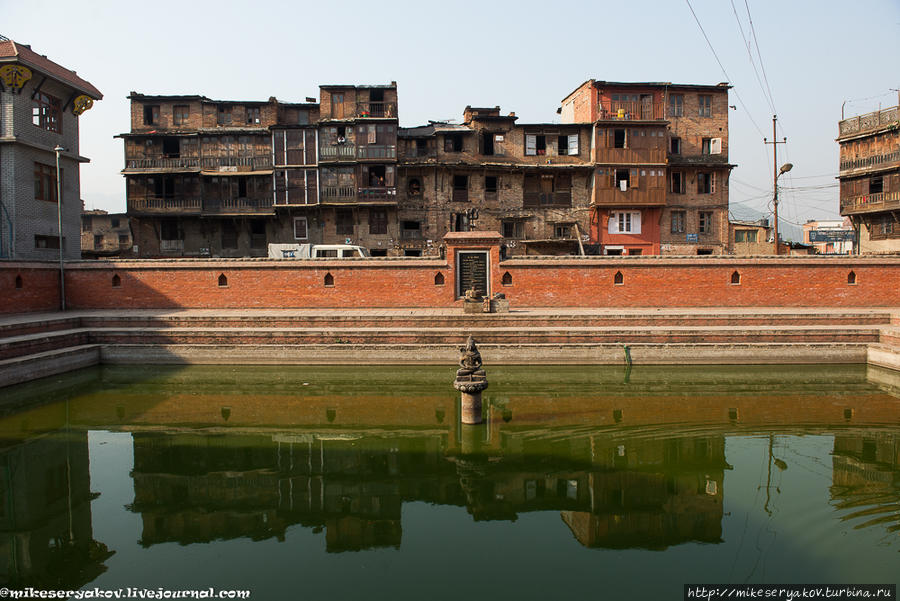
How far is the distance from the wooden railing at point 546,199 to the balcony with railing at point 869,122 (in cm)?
1857

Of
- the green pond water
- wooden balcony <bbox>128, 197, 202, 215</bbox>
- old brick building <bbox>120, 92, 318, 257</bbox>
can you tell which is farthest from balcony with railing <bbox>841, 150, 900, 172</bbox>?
wooden balcony <bbox>128, 197, 202, 215</bbox>

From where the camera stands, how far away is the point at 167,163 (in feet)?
104

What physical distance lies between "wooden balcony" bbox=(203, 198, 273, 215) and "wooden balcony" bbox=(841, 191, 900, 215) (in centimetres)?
3375

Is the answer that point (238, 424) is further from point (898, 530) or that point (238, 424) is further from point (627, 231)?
point (627, 231)

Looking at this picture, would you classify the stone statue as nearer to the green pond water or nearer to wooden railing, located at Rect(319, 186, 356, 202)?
the green pond water

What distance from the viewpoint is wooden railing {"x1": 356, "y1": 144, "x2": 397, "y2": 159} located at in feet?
100

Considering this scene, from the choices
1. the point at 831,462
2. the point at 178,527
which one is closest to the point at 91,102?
the point at 178,527

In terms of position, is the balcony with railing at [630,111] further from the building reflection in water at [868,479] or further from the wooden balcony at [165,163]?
the building reflection in water at [868,479]

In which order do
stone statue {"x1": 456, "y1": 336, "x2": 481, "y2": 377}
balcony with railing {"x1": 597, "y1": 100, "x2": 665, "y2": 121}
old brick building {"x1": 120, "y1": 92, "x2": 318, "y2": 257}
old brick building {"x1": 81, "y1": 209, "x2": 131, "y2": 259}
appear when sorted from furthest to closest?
1. old brick building {"x1": 81, "y1": 209, "x2": 131, "y2": 259}
2. balcony with railing {"x1": 597, "y1": 100, "x2": 665, "y2": 121}
3. old brick building {"x1": 120, "y1": 92, "x2": 318, "y2": 257}
4. stone statue {"x1": 456, "y1": 336, "x2": 481, "y2": 377}

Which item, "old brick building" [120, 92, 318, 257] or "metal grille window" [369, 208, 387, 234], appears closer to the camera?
"old brick building" [120, 92, 318, 257]

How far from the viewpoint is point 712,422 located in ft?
37.7

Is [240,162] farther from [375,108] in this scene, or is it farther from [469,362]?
[469,362]

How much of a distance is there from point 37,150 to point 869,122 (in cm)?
4231

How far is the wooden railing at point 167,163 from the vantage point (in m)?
31.5
